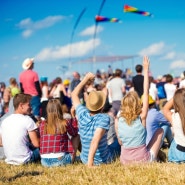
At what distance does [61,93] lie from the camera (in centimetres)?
1369

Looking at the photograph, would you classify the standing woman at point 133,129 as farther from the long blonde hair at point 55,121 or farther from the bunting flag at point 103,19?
the bunting flag at point 103,19

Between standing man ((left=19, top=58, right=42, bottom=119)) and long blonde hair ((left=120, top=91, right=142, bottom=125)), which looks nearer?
long blonde hair ((left=120, top=91, right=142, bottom=125))

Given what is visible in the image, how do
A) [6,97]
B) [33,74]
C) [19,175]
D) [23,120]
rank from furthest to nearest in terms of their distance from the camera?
[6,97] < [33,74] < [23,120] < [19,175]

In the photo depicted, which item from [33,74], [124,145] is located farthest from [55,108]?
[33,74]

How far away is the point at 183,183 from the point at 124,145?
67.5 inches

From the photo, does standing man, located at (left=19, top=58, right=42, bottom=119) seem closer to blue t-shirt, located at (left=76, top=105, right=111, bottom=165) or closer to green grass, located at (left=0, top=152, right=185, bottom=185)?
blue t-shirt, located at (left=76, top=105, right=111, bottom=165)

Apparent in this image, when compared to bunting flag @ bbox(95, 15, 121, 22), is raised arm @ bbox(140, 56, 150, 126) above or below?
below

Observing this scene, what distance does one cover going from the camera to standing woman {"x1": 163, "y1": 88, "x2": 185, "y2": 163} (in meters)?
5.86

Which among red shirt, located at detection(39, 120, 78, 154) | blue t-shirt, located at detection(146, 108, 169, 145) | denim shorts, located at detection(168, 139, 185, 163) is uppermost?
blue t-shirt, located at detection(146, 108, 169, 145)

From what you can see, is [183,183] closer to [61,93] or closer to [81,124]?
[81,124]

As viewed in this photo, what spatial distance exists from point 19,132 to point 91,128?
51.1 inches

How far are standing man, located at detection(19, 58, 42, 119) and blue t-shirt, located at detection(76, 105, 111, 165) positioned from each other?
465 cm

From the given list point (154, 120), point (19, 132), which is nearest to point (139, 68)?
point (154, 120)

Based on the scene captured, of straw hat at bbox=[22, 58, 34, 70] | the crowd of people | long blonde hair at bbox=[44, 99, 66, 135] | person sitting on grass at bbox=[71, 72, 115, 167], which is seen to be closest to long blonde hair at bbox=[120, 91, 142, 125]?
the crowd of people
